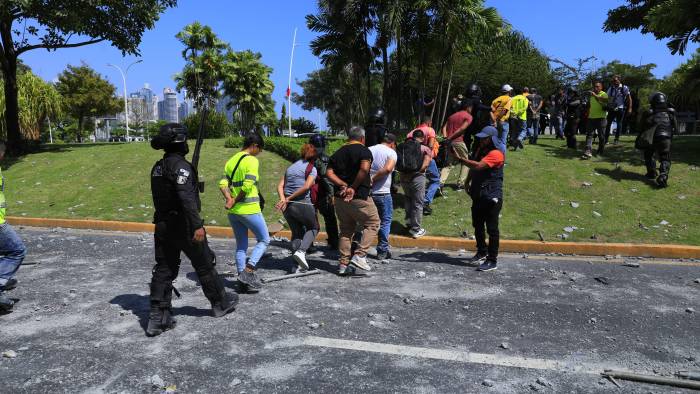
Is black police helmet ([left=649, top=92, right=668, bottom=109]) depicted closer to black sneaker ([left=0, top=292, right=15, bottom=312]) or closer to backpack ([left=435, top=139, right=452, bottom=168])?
backpack ([left=435, top=139, right=452, bottom=168])

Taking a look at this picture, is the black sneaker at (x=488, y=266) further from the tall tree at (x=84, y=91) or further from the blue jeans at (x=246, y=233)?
the tall tree at (x=84, y=91)

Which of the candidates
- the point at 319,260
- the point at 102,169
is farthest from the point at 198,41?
the point at 319,260

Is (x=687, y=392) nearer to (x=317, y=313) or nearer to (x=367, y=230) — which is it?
(x=317, y=313)

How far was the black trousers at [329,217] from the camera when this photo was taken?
7.25 m

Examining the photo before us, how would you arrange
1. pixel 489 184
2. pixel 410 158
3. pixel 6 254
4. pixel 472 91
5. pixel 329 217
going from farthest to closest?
pixel 472 91
pixel 410 158
pixel 329 217
pixel 489 184
pixel 6 254

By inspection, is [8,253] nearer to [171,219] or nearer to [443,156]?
[171,219]

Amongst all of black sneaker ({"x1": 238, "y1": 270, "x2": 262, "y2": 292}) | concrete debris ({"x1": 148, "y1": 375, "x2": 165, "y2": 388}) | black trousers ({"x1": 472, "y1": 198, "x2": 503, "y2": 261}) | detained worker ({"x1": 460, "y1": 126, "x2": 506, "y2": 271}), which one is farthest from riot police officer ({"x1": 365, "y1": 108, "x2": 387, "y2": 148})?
concrete debris ({"x1": 148, "y1": 375, "x2": 165, "y2": 388})

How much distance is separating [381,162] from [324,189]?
0.90m

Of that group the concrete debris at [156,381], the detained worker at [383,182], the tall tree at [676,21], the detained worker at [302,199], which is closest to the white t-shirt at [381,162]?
the detained worker at [383,182]

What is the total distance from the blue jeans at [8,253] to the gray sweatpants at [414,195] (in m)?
5.27

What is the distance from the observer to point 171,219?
4371 millimetres

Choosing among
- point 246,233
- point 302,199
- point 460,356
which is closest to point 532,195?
point 302,199

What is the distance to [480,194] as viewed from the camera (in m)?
6.51

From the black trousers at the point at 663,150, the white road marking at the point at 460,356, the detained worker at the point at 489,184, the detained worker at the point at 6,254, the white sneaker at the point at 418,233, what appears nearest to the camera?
the white road marking at the point at 460,356
